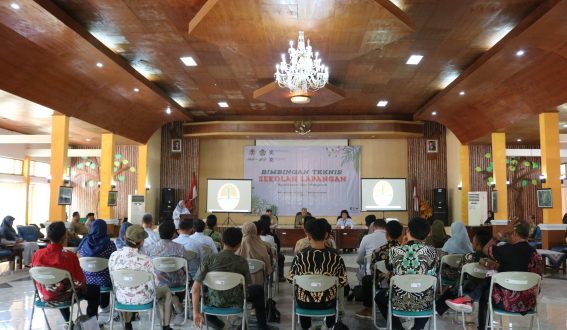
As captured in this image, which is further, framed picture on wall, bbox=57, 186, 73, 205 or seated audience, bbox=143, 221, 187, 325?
framed picture on wall, bbox=57, 186, 73, 205

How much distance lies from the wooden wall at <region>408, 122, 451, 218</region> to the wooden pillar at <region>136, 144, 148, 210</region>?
9.10 metres

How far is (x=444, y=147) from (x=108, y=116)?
11.2m

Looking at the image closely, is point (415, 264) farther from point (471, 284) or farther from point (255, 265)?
point (255, 265)

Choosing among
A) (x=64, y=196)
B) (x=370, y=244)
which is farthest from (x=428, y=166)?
(x=64, y=196)

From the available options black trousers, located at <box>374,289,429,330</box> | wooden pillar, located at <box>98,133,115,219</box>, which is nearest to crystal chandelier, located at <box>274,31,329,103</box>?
black trousers, located at <box>374,289,429,330</box>

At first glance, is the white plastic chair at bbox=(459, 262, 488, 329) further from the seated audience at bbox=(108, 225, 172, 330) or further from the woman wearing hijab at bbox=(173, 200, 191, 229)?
the woman wearing hijab at bbox=(173, 200, 191, 229)

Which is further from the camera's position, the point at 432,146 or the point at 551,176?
the point at 432,146

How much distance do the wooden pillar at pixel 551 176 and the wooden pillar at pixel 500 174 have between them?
2.26 metres

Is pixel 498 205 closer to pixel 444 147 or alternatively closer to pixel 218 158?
pixel 444 147

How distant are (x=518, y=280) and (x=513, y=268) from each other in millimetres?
446

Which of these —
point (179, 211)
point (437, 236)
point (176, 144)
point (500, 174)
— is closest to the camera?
point (437, 236)

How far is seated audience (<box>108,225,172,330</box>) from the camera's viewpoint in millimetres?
3828

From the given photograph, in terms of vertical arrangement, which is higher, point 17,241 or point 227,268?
point 227,268

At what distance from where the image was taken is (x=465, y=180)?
14570mm
